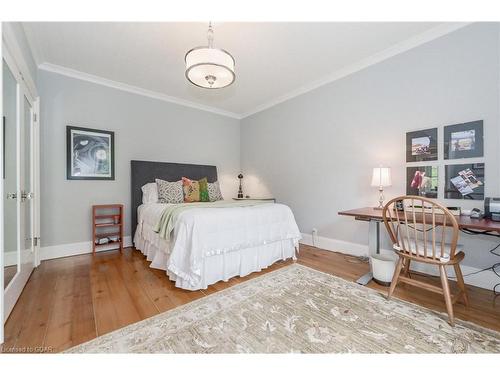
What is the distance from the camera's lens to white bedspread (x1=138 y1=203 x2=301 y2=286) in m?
2.07

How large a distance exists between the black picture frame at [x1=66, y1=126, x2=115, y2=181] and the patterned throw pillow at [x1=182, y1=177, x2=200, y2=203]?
3.57ft

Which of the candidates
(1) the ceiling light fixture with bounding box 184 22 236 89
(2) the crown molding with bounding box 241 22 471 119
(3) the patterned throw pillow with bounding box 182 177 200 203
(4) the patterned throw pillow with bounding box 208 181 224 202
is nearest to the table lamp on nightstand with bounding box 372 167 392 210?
(2) the crown molding with bounding box 241 22 471 119

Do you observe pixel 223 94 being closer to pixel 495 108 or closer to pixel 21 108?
pixel 21 108

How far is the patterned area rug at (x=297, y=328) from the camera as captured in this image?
1.34 metres

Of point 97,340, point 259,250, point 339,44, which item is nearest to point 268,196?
point 259,250

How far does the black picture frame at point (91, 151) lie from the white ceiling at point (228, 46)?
834mm

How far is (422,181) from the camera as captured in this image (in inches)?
97.3

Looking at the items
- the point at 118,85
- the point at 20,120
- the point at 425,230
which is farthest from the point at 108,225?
the point at 425,230

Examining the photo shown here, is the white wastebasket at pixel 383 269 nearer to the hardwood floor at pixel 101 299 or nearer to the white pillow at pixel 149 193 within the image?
the hardwood floor at pixel 101 299

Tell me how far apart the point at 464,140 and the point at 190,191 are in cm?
344

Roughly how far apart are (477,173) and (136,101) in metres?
4.51

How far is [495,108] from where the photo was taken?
6.67 ft

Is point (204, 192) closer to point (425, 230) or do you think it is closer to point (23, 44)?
point (23, 44)
